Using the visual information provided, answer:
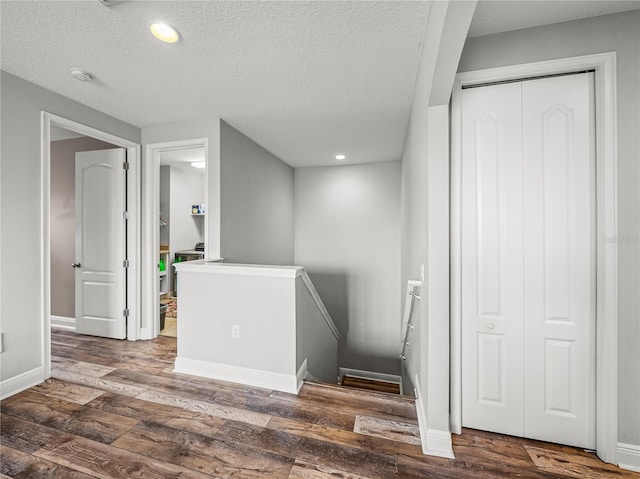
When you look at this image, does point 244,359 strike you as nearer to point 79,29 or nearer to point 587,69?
point 79,29

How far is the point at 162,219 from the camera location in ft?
16.6

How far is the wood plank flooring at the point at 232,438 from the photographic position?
1.47 meters

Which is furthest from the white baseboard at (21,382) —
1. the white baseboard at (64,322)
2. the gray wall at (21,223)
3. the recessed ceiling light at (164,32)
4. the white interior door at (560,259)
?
the white interior door at (560,259)

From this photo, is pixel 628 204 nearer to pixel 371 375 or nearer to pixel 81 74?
pixel 81 74

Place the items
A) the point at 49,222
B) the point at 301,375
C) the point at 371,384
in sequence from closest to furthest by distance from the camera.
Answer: the point at 301,375, the point at 49,222, the point at 371,384

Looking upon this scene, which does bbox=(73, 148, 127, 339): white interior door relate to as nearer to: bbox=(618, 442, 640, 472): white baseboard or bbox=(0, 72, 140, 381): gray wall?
bbox=(0, 72, 140, 381): gray wall

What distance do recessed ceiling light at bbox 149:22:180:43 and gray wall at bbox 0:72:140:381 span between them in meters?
1.44

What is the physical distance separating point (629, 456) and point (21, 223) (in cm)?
427

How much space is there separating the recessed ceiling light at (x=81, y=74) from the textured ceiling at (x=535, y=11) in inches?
107

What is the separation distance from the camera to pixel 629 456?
1.48 meters

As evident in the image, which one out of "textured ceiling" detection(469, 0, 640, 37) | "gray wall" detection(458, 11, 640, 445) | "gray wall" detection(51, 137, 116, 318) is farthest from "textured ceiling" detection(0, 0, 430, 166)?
"gray wall" detection(51, 137, 116, 318)

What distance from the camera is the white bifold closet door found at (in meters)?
1.60

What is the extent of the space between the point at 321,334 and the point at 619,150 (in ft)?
8.84

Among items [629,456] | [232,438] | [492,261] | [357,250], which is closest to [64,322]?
[232,438]
